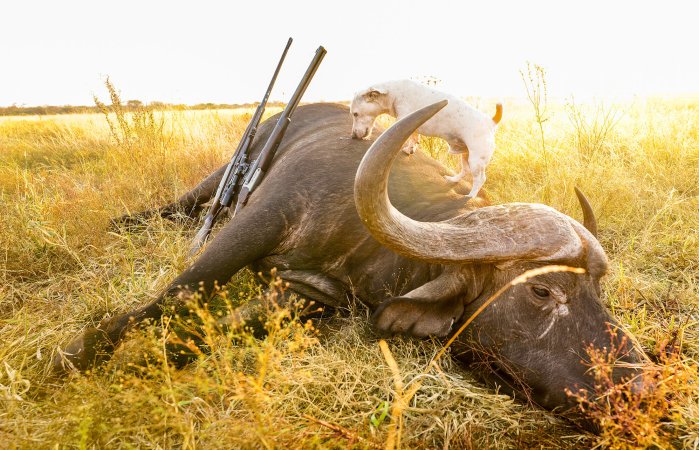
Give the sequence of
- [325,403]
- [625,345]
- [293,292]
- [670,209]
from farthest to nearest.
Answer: [670,209] < [293,292] < [325,403] < [625,345]

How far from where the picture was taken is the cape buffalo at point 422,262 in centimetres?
188

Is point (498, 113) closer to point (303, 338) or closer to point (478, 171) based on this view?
point (478, 171)

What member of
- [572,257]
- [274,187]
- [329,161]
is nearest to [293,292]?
[274,187]

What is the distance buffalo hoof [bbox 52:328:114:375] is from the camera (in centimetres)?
224

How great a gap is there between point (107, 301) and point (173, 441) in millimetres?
1526

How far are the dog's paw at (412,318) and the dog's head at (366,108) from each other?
170 centimetres

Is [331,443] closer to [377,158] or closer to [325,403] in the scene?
[325,403]

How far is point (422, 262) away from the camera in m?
2.20

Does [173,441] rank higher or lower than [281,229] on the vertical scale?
lower

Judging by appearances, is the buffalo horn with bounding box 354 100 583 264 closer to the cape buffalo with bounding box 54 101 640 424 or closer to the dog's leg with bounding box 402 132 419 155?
the cape buffalo with bounding box 54 101 640 424

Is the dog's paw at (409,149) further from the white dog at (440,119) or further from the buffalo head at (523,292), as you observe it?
the buffalo head at (523,292)

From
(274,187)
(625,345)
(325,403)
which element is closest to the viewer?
(625,345)

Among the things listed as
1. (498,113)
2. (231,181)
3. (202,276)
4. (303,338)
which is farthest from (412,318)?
(231,181)

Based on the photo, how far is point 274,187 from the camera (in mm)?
3039
